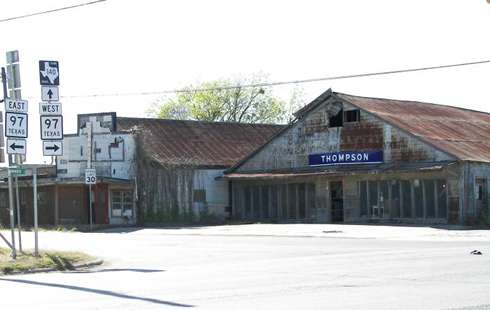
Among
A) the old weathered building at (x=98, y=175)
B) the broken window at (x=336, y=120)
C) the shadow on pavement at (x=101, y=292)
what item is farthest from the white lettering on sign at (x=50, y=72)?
the old weathered building at (x=98, y=175)

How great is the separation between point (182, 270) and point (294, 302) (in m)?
6.83

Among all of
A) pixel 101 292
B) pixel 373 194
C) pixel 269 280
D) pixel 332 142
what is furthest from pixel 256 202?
pixel 101 292

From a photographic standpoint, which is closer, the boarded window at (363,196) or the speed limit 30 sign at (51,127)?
the speed limit 30 sign at (51,127)

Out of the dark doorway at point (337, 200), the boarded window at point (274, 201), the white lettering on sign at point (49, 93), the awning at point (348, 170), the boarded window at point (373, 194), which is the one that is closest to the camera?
the white lettering on sign at point (49, 93)

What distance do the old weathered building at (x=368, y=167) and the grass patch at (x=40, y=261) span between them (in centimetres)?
2053

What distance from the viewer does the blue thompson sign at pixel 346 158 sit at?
41.6 metres

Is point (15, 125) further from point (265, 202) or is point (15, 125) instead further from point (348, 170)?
point (265, 202)

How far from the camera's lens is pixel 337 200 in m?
43.5

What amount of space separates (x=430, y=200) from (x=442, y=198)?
698 mm

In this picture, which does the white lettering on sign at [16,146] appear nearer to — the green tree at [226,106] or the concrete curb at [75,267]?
the concrete curb at [75,267]

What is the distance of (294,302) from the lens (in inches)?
468

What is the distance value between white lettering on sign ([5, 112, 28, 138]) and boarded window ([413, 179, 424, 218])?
75.6 ft

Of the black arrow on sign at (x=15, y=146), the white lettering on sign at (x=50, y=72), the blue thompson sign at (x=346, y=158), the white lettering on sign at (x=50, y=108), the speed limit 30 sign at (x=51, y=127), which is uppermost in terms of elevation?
the white lettering on sign at (x=50, y=72)

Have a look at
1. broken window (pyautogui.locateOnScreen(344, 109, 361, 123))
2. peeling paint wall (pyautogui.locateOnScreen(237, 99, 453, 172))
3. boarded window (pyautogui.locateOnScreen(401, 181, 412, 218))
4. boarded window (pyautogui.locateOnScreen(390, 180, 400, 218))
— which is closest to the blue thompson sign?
peeling paint wall (pyautogui.locateOnScreen(237, 99, 453, 172))
